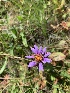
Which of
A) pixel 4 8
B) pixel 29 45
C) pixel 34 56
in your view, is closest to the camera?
pixel 34 56

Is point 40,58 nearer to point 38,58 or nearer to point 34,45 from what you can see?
point 38,58

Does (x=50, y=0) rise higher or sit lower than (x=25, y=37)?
higher

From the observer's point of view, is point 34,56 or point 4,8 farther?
point 4,8

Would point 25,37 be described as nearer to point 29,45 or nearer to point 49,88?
point 29,45

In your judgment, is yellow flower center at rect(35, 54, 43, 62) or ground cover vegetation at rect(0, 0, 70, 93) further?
ground cover vegetation at rect(0, 0, 70, 93)

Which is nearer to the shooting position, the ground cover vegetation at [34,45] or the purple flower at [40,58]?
the purple flower at [40,58]

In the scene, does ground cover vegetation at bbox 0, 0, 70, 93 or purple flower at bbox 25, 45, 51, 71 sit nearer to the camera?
purple flower at bbox 25, 45, 51, 71

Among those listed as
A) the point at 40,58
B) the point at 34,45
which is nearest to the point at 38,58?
the point at 40,58

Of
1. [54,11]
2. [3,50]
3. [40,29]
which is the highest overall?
[54,11]

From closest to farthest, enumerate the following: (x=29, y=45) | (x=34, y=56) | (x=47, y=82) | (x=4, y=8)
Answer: (x=34, y=56)
(x=47, y=82)
(x=29, y=45)
(x=4, y=8)

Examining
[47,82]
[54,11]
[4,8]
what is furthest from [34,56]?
[4,8]
